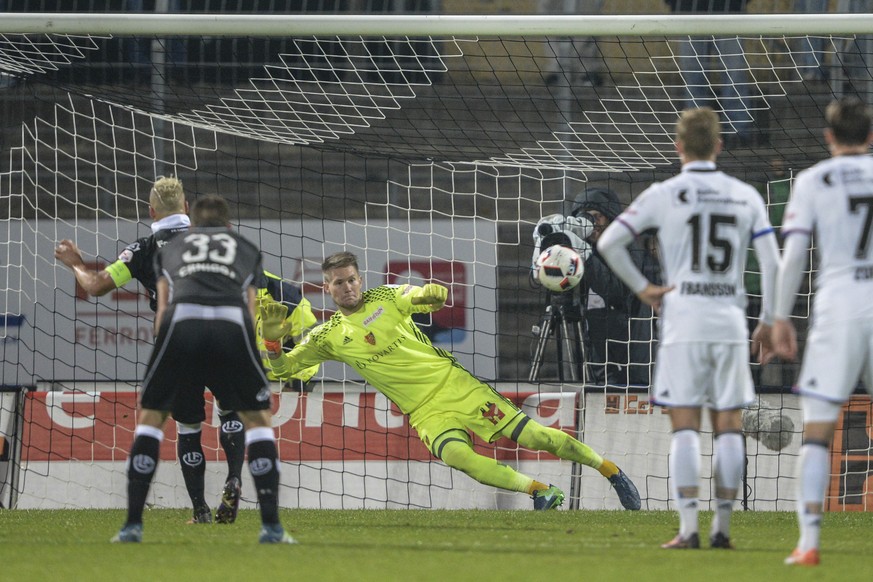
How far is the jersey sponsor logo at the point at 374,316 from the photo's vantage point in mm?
8422

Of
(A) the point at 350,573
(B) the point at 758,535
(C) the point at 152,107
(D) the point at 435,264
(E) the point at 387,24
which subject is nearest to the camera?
(A) the point at 350,573

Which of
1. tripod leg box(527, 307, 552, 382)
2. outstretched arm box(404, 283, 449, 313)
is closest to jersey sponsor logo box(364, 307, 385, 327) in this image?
outstretched arm box(404, 283, 449, 313)

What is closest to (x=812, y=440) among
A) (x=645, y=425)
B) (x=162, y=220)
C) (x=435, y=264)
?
(x=162, y=220)

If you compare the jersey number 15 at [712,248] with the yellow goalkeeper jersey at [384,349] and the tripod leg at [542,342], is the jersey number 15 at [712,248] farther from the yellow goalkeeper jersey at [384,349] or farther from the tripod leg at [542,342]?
the tripod leg at [542,342]

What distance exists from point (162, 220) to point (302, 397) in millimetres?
2643

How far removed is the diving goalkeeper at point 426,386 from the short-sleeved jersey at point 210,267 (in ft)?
8.32

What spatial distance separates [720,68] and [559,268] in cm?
405

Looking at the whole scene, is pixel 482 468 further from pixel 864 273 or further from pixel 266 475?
pixel 864 273

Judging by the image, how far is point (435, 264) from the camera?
1055 cm

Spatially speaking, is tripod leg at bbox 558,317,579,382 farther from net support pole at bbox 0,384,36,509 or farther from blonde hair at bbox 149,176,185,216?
net support pole at bbox 0,384,36,509

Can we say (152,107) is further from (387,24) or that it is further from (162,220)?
(162,220)

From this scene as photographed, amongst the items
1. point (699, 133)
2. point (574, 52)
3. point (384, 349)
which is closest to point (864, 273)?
point (699, 133)

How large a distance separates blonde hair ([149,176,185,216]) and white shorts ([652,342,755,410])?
10.1 ft

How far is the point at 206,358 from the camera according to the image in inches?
214
